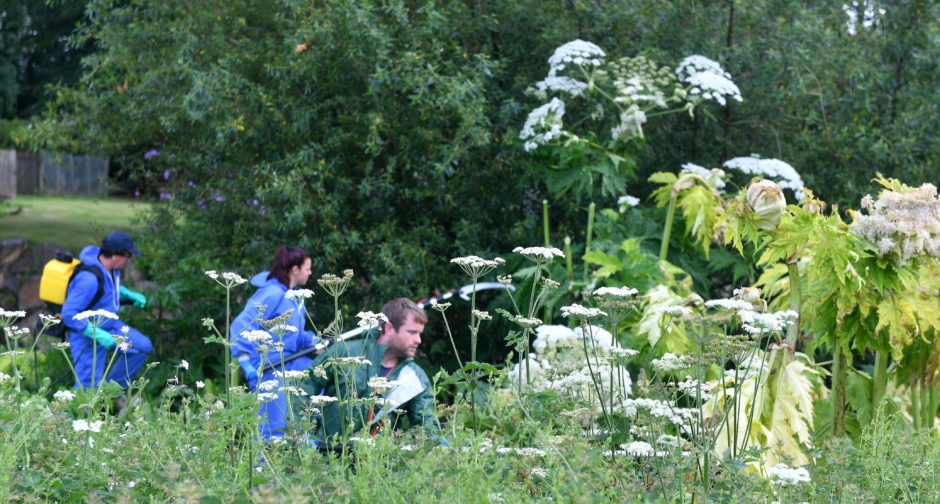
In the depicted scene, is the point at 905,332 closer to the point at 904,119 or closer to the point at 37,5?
the point at 904,119

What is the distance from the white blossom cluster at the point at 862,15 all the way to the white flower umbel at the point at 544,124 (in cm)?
315

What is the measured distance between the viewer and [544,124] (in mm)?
7164

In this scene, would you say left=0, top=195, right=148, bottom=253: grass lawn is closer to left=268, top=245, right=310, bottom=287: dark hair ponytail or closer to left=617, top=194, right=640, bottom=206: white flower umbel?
left=268, top=245, right=310, bottom=287: dark hair ponytail

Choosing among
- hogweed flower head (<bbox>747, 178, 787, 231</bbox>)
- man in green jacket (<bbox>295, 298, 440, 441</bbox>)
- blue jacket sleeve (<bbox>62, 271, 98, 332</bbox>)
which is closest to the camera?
hogweed flower head (<bbox>747, 178, 787, 231</bbox>)

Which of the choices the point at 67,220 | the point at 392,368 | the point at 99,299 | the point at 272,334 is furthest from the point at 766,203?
the point at 67,220

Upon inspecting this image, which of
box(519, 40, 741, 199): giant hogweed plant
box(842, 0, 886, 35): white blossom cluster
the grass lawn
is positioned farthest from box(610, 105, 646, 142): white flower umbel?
the grass lawn

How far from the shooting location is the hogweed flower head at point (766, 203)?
13.2 ft

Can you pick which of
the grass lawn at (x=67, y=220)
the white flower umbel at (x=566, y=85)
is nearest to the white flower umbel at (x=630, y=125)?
the white flower umbel at (x=566, y=85)

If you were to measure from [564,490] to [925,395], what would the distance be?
10.6 ft

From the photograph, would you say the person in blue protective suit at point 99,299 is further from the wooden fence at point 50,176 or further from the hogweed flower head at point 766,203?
the wooden fence at point 50,176

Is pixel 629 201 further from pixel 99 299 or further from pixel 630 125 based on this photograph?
pixel 99 299

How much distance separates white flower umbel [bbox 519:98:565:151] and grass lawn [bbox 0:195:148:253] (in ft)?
14.1

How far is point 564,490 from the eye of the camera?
7.26 feet

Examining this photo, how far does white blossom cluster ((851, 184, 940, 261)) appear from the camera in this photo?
388 cm
